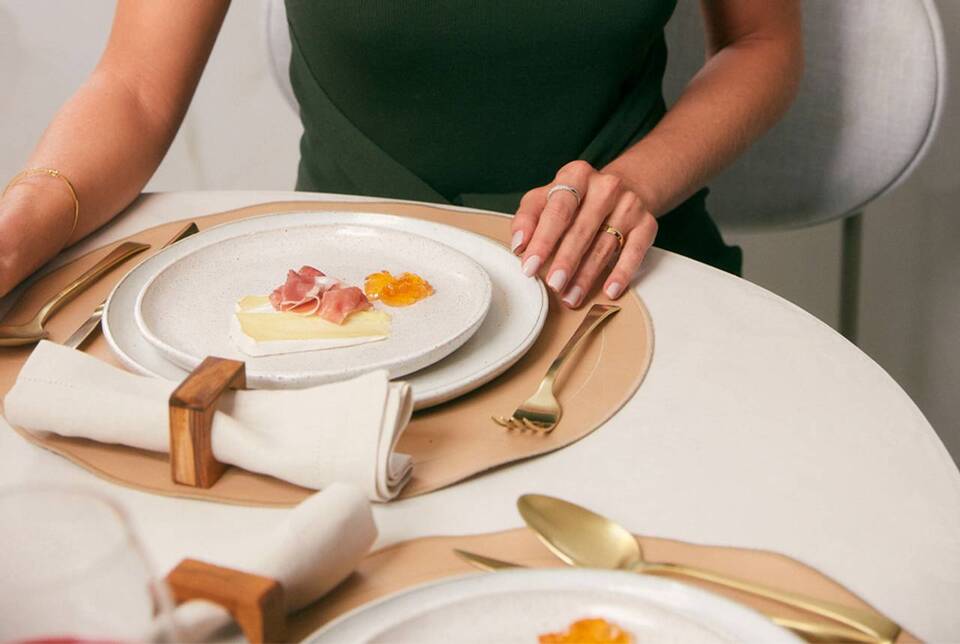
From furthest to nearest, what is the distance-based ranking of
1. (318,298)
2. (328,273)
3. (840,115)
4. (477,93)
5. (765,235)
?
1. (765,235)
2. (840,115)
3. (477,93)
4. (328,273)
5. (318,298)

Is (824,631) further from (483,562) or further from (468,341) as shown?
(468,341)

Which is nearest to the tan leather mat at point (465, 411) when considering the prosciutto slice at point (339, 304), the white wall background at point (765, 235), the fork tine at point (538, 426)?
the fork tine at point (538, 426)

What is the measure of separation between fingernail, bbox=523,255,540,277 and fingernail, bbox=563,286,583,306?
0.03 m

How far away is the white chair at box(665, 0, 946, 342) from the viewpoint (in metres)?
1.42

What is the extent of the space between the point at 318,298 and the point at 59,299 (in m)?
0.22

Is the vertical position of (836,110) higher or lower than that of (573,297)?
higher

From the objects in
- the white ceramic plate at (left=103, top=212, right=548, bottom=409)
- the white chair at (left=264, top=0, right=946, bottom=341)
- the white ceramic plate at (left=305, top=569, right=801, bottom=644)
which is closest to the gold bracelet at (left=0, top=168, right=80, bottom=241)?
the white ceramic plate at (left=103, top=212, right=548, bottom=409)

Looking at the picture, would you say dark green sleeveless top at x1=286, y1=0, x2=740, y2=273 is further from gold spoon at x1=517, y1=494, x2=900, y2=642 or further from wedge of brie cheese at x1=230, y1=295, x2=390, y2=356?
gold spoon at x1=517, y1=494, x2=900, y2=642

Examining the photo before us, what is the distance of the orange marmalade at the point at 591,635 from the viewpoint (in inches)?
16.1

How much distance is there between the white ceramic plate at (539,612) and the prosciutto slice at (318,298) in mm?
320

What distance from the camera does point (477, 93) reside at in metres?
1.31

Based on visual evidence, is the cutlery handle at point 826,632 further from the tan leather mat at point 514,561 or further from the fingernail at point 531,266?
the fingernail at point 531,266

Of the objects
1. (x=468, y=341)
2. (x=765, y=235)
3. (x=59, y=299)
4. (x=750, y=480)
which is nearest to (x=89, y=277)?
(x=59, y=299)

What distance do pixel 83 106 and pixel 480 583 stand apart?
0.80m
